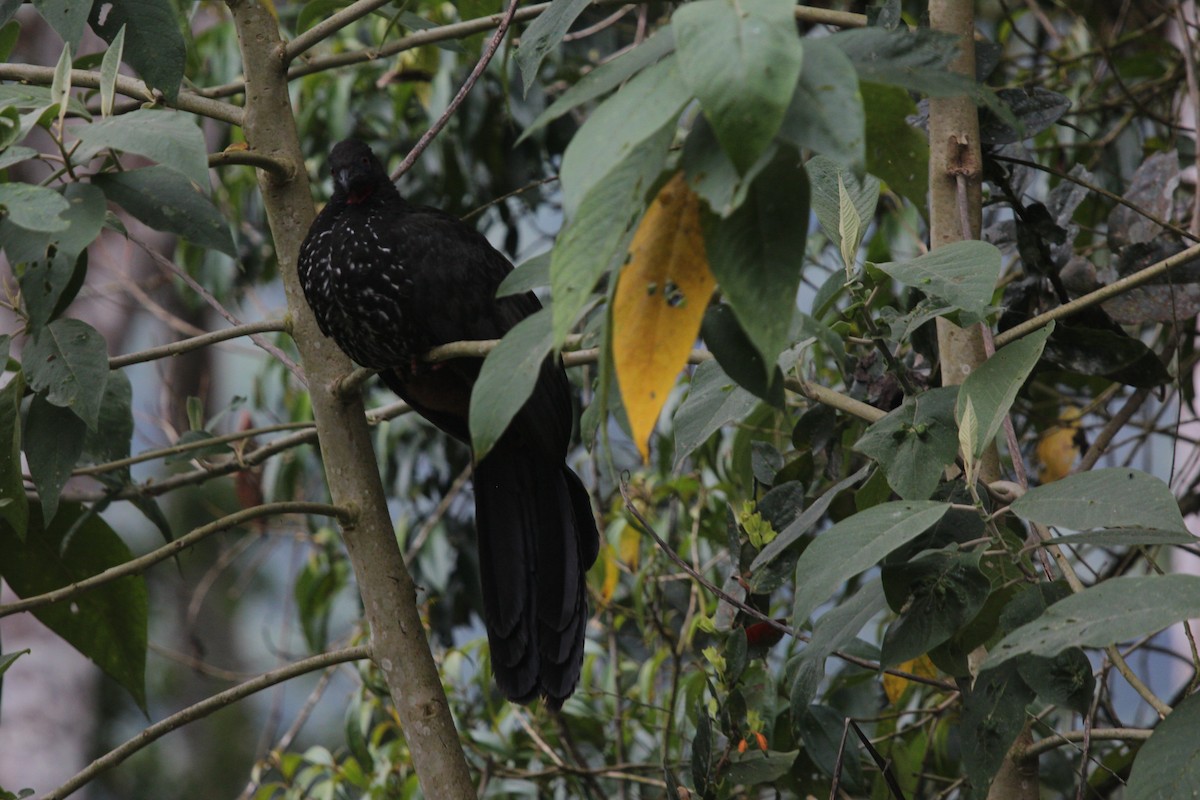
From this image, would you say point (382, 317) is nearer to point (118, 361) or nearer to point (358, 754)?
point (118, 361)

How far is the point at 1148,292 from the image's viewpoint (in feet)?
6.44

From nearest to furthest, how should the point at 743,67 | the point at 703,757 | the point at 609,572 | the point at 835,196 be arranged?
the point at 743,67
the point at 835,196
the point at 703,757
the point at 609,572

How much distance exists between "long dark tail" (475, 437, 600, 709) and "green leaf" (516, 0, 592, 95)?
3.29 ft

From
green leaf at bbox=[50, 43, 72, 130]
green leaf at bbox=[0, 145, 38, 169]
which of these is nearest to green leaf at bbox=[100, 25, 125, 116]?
green leaf at bbox=[50, 43, 72, 130]

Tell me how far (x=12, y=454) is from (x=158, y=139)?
707mm

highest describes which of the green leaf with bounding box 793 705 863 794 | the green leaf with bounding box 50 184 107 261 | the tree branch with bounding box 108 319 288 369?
the green leaf with bounding box 50 184 107 261

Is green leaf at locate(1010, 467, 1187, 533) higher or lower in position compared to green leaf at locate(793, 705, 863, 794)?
higher

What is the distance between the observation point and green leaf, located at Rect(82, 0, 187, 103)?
5.08 ft

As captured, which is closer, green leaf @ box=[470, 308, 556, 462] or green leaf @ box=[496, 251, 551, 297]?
green leaf @ box=[470, 308, 556, 462]

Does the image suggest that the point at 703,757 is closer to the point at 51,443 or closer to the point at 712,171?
the point at 51,443

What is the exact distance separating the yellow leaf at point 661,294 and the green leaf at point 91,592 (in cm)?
133

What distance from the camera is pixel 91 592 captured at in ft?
6.29

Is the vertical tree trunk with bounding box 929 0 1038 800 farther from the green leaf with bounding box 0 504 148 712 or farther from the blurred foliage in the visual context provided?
the green leaf with bounding box 0 504 148 712

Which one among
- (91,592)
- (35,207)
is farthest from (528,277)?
(91,592)
